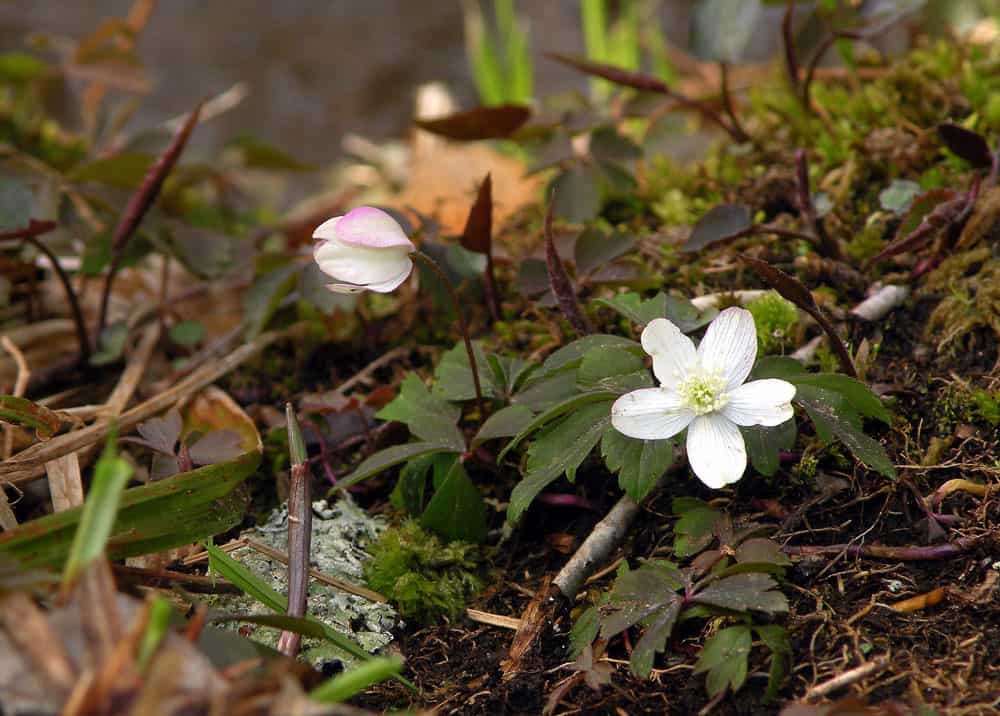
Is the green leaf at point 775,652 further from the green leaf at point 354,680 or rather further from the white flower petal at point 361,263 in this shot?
the white flower petal at point 361,263

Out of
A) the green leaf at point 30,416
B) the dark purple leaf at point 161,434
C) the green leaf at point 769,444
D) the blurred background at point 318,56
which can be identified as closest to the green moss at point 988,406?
the green leaf at point 769,444

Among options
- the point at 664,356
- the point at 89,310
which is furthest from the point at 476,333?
the point at 89,310

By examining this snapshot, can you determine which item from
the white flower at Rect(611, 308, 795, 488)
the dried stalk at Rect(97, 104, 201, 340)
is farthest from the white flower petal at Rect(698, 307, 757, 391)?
the dried stalk at Rect(97, 104, 201, 340)

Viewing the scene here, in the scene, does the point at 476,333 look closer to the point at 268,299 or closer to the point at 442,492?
the point at 268,299

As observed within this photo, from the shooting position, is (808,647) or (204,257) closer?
(808,647)

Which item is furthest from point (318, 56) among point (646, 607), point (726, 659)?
point (726, 659)

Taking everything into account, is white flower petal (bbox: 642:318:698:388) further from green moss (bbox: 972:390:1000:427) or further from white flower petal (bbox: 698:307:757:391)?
green moss (bbox: 972:390:1000:427)

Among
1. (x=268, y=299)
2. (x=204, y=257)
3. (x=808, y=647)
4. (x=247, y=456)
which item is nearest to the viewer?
(x=808, y=647)
